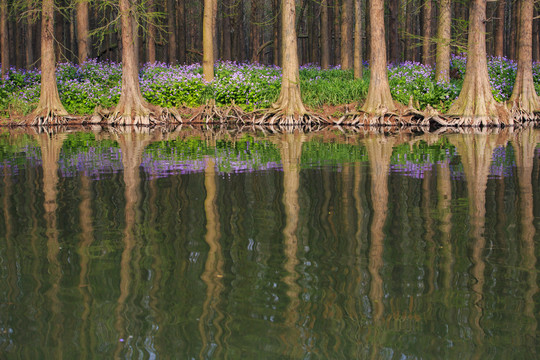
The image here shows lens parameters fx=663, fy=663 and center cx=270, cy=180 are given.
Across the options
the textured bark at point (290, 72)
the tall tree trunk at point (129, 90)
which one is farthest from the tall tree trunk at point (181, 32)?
the textured bark at point (290, 72)

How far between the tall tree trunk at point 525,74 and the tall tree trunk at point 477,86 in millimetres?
A: 1792

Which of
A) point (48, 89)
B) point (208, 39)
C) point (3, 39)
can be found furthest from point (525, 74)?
point (3, 39)

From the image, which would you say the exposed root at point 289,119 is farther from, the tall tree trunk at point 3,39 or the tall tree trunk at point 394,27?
the tall tree trunk at point 3,39

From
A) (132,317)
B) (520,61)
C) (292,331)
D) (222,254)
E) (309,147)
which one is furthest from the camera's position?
(520,61)

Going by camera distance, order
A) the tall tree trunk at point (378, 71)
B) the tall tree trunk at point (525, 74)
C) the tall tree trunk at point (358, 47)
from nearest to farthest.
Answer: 1. the tall tree trunk at point (378, 71)
2. the tall tree trunk at point (525, 74)
3. the tall tree trunk at point (358, 47)

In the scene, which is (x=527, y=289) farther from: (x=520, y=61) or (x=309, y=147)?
(x=520, y=61)

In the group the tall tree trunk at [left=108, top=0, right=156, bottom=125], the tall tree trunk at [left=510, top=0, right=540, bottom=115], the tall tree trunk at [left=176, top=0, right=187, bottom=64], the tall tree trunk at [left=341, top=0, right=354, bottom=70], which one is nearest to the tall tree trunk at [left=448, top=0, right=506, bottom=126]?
the tall tree trunk at [left=510, top=0, right=540, bottom=115]

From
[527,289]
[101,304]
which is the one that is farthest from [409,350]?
[101,304]

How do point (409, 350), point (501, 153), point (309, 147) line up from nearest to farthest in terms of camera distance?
point (409, 350), point (501, 153), point (309, 147)

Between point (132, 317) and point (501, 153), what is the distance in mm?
10782

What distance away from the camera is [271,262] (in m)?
5.29

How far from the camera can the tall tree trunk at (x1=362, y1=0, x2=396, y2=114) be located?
2227 cm

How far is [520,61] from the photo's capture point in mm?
22797

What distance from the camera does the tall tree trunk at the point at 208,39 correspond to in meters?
25.5
